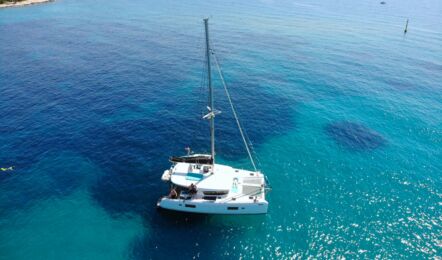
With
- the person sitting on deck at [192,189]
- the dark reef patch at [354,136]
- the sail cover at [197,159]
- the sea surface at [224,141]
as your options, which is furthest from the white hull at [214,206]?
the dark reef patch at [354,136]

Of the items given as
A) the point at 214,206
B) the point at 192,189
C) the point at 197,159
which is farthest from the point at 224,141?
the point at 214,206

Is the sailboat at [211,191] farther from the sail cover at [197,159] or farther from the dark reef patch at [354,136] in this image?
the dark reef patch at [354,136]

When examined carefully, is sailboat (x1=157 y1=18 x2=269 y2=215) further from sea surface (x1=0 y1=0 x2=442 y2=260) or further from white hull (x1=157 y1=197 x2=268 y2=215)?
sea surface (x1=0 y1=0 x2=442 y2=260)

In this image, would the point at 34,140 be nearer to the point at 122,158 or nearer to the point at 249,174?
the point at 122,158

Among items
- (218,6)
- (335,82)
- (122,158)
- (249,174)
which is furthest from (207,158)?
(218,6)

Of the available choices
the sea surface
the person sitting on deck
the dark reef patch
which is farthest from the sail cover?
the dark reef patch

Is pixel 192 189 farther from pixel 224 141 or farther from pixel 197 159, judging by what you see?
pixel 224 141
